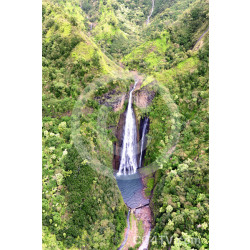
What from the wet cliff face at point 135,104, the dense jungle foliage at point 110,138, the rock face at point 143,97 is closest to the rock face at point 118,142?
the wet cliff face at point 135,104

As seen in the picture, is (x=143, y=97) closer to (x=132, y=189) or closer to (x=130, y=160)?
(x=130, y=160)

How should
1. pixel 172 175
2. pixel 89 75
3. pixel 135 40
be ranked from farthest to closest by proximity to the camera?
pixel 135 40
pixel 89 75
pixel 172 175

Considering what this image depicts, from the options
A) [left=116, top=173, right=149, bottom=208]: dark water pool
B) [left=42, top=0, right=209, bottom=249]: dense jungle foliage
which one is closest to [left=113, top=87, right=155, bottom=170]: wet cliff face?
[left=42, top=0, right=209, bottom=249]: dense jungle foliage

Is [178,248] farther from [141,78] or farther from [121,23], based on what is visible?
[121,23]

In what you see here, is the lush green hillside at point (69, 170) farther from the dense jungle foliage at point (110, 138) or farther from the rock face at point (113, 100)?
the rock face at point (113, 100)

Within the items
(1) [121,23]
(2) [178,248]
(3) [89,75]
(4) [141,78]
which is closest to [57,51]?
(3) [89,75]

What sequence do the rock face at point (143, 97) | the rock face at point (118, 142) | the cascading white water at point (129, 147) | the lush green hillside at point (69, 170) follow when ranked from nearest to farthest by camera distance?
the lush green hillside at point (69, 170)
the rock face at point (118, 142)
the cascading white water at point (129, 147)
the rock face at point (143, 97)

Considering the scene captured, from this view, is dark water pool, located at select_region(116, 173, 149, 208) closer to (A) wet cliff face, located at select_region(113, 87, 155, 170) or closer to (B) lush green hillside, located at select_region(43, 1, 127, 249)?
(B) lush green hillside, located at select_region(43, 1, 127, 249)
